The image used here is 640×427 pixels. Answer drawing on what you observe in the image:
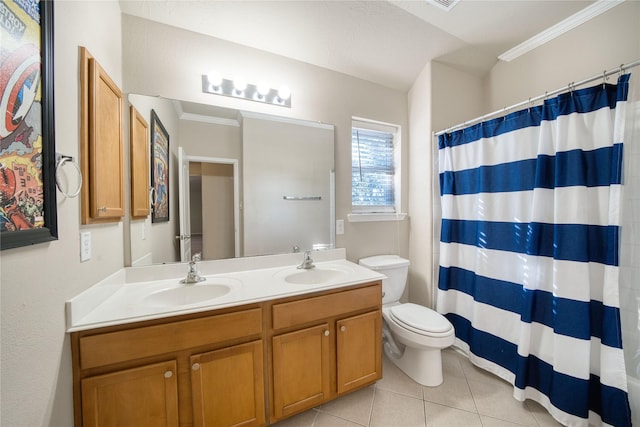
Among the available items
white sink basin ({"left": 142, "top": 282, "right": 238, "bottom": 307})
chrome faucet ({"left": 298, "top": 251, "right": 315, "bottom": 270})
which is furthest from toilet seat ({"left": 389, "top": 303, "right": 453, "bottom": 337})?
white sink basin ({"left": 142, "top": 282, "right": 238, "bottom": 307})

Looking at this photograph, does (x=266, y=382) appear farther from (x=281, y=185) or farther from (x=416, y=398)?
(x=281, y=185)

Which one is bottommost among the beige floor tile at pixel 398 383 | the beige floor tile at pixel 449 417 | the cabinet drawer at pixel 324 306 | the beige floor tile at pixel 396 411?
the beige floor tile at pixel 398 383

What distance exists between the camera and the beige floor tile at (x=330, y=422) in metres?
1.37

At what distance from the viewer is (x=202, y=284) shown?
143cm

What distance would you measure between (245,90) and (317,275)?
1.44 m

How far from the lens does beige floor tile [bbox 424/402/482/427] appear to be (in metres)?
1.37

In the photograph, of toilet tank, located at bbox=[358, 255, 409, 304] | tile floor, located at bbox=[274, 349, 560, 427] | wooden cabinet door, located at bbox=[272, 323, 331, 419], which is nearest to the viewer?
wooden cabinet door, located at bbox=[272, 323, 331, 419]

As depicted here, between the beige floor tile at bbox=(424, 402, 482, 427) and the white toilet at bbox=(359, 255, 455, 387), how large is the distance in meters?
0.20

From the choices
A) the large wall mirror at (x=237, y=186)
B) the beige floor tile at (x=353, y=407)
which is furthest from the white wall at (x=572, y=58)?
Answer: the beige floor tile at (x=353, y=407)

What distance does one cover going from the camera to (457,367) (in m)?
1.84

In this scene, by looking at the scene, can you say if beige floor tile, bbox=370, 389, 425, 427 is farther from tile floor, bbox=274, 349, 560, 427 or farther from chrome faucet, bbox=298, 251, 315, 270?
chrome faucet, bbox=298, 251, 315, 270

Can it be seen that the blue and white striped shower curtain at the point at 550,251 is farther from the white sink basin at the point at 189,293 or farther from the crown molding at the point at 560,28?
the white sink basin at the point at 189,293

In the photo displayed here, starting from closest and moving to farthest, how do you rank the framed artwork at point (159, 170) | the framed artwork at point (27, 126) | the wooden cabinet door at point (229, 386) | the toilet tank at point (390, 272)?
the framed artwork at point (27, 126) → the wooden cabinet door at point (229, 386) → the framed artwork at point (159, 170) → the toilet tank at point (390, 272)

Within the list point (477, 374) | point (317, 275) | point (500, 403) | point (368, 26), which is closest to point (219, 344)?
point (317, 275)
